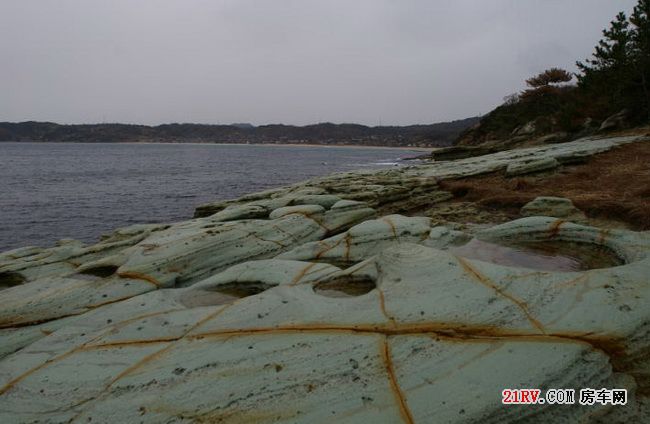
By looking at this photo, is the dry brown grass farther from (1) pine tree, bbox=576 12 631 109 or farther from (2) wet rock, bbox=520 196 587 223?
(1) pine tree, bbox=576 12 631 109

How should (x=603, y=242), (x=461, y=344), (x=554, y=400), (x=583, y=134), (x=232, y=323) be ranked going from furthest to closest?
(x=583, y=134) < (x=603, y=242) < (x=232, y=323) < (x=461, y=344) < (x=554, y=400)

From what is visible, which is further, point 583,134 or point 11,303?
point 583,134

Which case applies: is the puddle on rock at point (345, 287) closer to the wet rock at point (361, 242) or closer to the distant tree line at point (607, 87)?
the wet rock at point (361, 242)

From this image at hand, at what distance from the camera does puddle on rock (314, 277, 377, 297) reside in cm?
682

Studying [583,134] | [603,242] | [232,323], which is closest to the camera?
[232,323]

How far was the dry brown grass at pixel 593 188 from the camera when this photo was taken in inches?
411

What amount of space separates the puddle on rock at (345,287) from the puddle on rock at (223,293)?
1.20 metres

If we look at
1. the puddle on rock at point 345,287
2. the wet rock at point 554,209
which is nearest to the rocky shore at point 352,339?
the puddle on rock at point 345,287

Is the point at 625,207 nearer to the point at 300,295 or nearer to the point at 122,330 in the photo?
the point at 300,295

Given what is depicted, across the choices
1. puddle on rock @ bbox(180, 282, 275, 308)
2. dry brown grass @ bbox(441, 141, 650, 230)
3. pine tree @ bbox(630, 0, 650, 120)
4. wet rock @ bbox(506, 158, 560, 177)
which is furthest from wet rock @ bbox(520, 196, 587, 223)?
pine tree @ bbox(630, 0, 650, 120)

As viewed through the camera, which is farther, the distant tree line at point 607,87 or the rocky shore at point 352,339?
the distant tree line at point 607,87

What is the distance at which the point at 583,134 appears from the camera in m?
35.0

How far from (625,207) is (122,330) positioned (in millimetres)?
12753

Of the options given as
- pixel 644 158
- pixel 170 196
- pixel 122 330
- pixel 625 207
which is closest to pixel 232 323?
pixel 122 330
